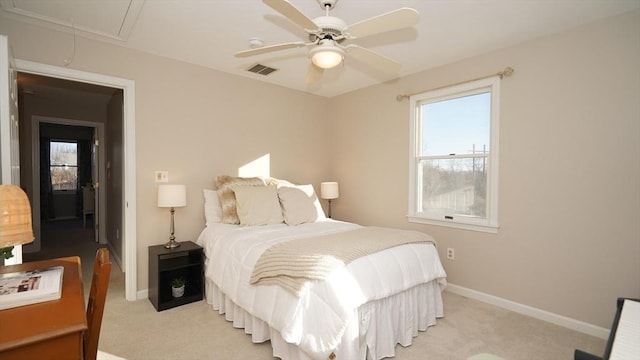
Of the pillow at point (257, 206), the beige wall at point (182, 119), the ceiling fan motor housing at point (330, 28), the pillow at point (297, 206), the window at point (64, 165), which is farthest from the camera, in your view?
the window at point (64, 165)

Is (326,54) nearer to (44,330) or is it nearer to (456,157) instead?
(44,330)

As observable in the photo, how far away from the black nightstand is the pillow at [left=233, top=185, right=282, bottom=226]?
559mm

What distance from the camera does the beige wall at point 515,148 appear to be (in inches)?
96.5

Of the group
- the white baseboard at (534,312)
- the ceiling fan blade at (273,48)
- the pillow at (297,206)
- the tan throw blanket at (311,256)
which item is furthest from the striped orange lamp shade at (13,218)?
the white baseboard at (534,312)

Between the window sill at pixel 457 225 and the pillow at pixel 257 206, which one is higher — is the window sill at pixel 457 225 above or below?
below

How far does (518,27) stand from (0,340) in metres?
3.53

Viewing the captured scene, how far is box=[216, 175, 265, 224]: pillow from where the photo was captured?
3299 millimetres

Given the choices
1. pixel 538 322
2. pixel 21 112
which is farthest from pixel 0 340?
pixel 21 112

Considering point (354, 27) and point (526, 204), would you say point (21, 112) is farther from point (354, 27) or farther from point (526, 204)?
point (526, 204)

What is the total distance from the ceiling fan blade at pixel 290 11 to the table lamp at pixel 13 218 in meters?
1.35

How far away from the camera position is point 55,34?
2705 millimetres

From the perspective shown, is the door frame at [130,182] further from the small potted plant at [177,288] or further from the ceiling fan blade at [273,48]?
the ceiling fan blade at [273,48]

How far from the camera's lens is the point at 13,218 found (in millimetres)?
1137

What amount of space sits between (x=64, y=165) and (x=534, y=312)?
34.6ft
